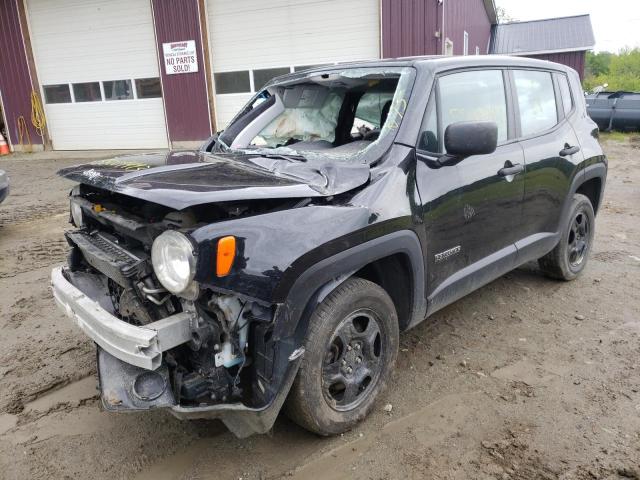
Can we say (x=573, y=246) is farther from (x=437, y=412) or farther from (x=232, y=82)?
(x=232, y=82)

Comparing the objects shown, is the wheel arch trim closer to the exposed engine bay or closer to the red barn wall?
the exposed engine bay

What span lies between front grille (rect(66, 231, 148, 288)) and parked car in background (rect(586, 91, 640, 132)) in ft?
61.8

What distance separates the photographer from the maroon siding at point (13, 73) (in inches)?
614

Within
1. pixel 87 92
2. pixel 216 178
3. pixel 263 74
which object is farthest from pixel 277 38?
pixel 216 178

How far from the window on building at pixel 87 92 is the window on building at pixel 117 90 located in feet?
0.93

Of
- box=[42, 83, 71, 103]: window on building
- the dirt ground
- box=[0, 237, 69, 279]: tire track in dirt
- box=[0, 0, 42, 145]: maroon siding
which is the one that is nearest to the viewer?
the dirt ground

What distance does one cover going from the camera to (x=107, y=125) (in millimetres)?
15797

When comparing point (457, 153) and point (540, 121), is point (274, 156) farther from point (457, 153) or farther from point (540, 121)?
point (540, 121)

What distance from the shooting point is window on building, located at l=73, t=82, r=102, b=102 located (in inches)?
615

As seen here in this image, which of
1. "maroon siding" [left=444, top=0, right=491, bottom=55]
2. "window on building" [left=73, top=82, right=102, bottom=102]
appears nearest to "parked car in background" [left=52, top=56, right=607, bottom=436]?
"maroon siding" [left=444, top=0, right=491, bottom=55]

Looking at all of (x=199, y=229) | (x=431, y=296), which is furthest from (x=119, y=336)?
(x=431, y=296)

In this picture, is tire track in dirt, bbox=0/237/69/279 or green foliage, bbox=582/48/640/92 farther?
green foliage, bbox=582/48/640/92

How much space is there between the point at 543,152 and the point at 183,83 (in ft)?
41.0

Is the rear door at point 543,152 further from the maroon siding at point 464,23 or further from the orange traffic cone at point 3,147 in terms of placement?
the orange traffic cone at point 3,147
